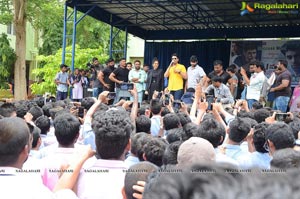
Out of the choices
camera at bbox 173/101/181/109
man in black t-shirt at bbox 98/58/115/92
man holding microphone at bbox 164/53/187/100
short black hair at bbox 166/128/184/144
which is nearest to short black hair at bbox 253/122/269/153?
short black hair at bbox 166/128/184/144

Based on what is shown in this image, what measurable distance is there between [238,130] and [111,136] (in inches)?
55.9

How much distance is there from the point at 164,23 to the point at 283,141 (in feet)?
42.6

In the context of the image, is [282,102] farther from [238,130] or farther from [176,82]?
[238,130]

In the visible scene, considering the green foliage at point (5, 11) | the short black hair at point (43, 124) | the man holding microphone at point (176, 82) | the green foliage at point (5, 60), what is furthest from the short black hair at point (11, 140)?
the green foliage at point (5, 60)

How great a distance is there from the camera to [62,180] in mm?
1929

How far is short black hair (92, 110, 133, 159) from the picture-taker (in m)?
2.27

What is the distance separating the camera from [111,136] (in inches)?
90.3

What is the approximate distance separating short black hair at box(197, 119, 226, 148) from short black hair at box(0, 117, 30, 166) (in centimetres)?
144

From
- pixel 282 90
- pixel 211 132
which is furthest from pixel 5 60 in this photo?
pixel 211 132

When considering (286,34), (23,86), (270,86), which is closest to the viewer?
(270,86)

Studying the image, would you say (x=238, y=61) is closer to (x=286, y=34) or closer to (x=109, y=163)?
(x=286, y=34)

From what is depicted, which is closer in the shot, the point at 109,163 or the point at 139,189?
the point at 139,189

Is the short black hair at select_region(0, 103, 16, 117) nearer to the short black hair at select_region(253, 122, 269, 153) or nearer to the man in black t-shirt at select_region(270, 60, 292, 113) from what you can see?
the short black hair at select_region(253, 122, 269, 153)

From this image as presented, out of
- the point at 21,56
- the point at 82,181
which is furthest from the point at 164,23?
the point at 82,181
